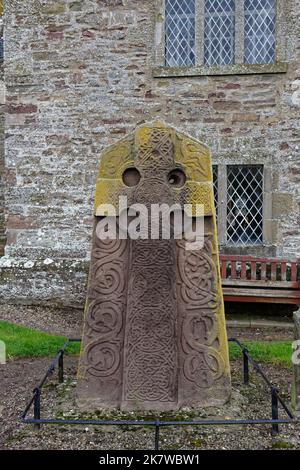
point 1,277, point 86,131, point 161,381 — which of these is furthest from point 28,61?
point 161,381

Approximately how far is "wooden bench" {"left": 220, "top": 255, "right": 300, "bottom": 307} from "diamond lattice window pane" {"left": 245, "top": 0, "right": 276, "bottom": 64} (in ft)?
10.9

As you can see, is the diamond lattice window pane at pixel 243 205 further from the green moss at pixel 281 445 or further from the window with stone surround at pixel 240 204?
the green moss at pixel 281 445

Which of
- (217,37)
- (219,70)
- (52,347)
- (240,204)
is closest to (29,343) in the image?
(52,347)

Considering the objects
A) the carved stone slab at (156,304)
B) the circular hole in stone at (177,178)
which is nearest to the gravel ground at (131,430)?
the carved stone slab at (156,304)

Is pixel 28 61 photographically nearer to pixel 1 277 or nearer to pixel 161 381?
pixel 1 277

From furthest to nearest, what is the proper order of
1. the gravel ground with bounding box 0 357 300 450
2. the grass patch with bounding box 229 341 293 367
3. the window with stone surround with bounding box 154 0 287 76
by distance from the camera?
1. the window with stone surround with bounding box 154 0 287 76
2. the grass patch with bounding box 229 341 293 367
3. the gravel ground with bounding box 0 357 300 450

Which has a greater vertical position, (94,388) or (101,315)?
(101,315)

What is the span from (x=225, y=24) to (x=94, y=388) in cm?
690

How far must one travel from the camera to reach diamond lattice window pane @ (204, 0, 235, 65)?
29.2 ft

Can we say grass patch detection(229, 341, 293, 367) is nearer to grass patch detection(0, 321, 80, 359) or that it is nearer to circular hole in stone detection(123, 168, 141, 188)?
grass patch detection(0, 321, 80, 359)

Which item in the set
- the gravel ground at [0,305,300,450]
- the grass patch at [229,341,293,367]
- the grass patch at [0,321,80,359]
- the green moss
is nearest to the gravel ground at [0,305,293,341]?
the grass patch at [0,321,80,359]

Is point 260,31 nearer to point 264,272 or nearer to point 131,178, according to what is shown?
point 264,272

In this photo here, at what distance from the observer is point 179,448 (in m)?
3.50
